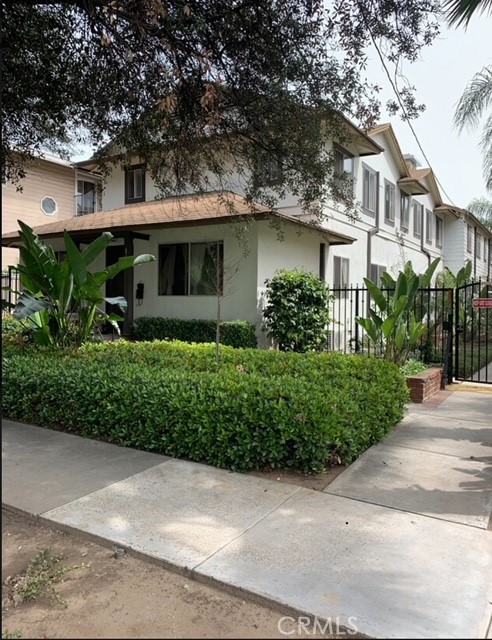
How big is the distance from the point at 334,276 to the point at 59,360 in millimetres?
10571

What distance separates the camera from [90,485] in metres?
4.46

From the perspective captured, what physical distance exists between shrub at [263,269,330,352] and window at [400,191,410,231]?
35.6 feet

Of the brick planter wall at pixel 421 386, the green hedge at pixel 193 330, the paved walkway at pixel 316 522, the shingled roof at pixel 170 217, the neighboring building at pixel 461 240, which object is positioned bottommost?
the paved walkway at pixel 316 522

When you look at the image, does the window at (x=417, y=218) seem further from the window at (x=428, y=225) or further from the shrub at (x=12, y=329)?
the shrub at (x=12, y=329)

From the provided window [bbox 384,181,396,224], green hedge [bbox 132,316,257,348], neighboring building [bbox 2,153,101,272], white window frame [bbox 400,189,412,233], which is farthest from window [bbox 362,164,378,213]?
neighboring building [bbox 2,153,101,272]

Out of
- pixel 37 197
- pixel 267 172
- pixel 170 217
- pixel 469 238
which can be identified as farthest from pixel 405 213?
pixel 37 197

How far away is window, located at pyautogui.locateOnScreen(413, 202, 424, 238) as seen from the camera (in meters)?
23.1

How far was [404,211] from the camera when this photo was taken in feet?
71.4

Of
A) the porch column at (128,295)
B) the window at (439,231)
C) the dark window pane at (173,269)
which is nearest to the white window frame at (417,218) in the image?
the window at (439,231)

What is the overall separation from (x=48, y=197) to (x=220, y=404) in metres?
20.4

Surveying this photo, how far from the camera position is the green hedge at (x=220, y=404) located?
16.0 ft

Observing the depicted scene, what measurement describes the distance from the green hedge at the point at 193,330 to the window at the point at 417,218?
1410cm

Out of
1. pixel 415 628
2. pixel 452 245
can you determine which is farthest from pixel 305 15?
pixel 452 245

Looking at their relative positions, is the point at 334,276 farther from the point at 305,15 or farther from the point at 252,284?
the point at 305,15
